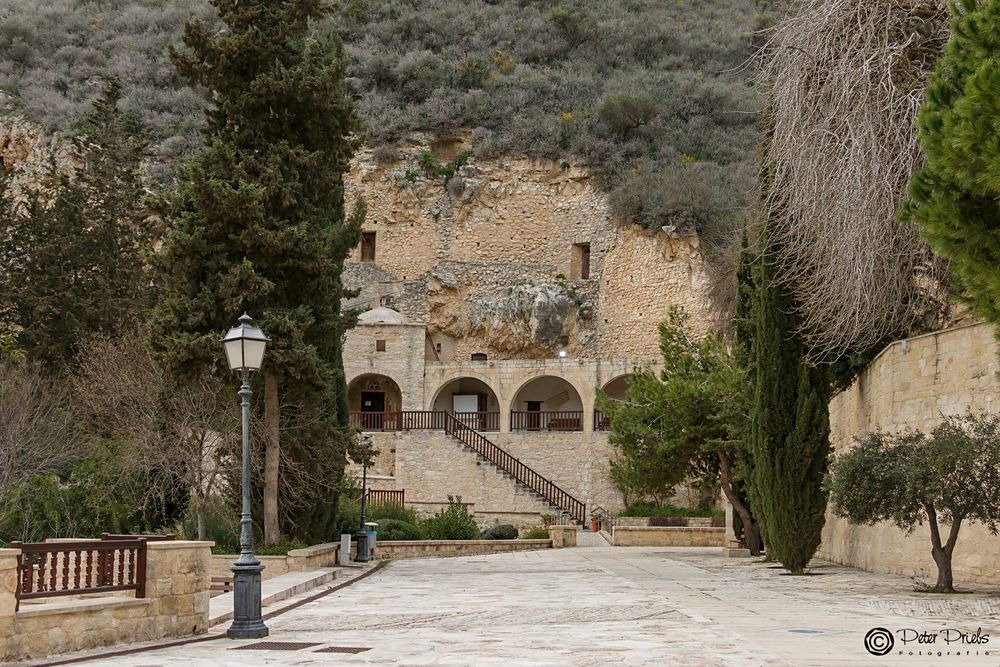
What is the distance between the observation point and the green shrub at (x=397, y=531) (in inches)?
840

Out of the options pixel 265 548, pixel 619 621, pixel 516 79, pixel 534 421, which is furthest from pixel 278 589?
pixel 516 79

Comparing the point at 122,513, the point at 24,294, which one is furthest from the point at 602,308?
the point at 122,513

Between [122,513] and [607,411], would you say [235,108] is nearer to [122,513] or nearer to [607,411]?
[122,513]

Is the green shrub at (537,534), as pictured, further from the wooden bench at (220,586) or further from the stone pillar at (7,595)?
the stone pillar at (7,595)

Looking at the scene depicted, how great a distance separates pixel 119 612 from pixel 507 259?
3494 cm

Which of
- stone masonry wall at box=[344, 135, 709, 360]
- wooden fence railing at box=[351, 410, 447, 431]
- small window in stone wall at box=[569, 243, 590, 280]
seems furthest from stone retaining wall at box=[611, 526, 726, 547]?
small window in stone wall at box=[569, 243, 590, 280]

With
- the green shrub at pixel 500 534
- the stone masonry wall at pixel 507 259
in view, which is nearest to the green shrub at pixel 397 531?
the green shrub at pixel 500 534

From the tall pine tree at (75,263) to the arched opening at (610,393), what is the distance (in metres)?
14.0

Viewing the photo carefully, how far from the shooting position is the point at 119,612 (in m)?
7.92

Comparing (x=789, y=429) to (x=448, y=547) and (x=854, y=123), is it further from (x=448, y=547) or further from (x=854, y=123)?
(x=448, y=547)

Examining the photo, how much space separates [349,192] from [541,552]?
77.9ft

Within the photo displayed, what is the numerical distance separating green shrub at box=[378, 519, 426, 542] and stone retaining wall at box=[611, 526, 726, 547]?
548 centimetres

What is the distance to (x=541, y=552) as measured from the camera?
2197 cm

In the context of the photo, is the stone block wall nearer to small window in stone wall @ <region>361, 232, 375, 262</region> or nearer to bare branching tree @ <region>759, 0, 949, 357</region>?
small window in stone wall @ <region>361, 232, 375, 262</region>
